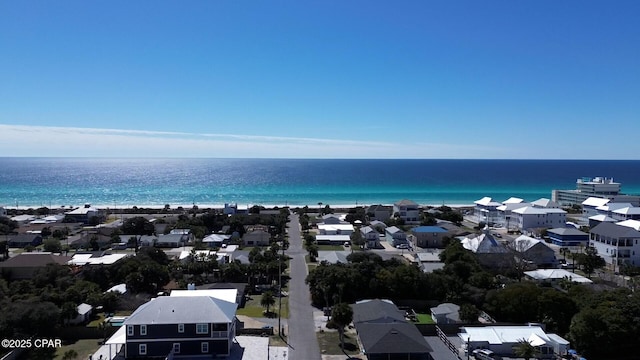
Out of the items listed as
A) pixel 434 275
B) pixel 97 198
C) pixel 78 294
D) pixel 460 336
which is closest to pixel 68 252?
pixel 78 294

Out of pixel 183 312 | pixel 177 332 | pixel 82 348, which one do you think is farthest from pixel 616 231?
pixel 82 348

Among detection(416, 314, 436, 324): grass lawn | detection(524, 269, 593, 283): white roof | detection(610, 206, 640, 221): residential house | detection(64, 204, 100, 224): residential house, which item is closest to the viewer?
detection(416, 314, 436, 324): grass lawn

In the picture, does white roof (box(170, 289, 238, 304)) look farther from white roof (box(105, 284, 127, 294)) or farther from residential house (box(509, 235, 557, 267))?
residential house (box(509, 235, 557, 267))

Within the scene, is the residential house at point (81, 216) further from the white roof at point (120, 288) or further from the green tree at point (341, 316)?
the green tree at point (341, 316)

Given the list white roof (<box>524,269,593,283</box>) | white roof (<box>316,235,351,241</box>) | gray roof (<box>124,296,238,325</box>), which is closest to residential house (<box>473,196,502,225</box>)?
white roof (<box>316,235,351,241</box>)

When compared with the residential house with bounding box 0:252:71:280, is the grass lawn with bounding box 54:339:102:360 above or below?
below

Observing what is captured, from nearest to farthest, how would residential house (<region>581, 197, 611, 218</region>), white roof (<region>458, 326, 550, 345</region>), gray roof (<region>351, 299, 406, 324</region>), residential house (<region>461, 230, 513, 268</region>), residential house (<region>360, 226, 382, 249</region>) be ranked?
1. white roof (<region>458, 326, 550, 345</region>)
2. gray roof (<region>351, 299, 406, 324</region>)
3. residential house (<region>461, 230, 513, 268</region>)
4. residential house (<region>360, 226, 382, 249</region>)
5. residential house (<region>581, 197, 611, 218</region>)

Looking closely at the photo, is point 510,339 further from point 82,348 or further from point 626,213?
point 626,213
